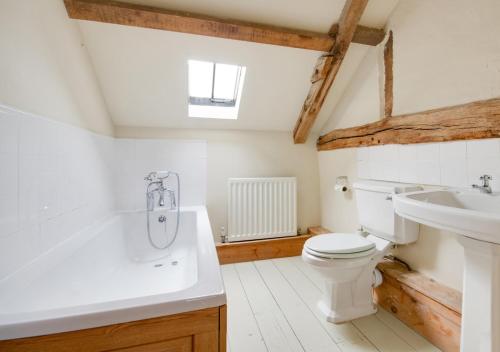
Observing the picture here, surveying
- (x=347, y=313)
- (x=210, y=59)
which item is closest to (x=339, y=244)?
(x=347, y=313)

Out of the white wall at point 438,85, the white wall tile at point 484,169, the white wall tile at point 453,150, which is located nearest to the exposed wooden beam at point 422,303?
the white wall at point 438,85

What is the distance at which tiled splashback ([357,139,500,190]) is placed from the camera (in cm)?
126

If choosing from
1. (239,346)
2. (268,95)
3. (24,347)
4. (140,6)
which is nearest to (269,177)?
(268,95)

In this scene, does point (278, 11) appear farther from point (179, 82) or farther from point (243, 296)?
point (243, 296)

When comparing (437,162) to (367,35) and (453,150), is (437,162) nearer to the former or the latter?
(453,150)

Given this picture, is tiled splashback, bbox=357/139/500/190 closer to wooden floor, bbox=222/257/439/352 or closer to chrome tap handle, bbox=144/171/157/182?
wooden floor, bbox=222/257/439/352

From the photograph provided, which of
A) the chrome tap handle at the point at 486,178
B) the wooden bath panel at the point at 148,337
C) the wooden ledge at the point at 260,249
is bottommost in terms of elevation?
the wooden ledge at the point at 260,249

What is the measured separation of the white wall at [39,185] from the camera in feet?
3.27

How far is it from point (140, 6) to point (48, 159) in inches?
43.2

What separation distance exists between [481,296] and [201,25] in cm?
209

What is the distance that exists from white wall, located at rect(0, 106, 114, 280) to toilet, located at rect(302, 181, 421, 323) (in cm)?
146

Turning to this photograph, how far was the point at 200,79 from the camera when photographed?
8.05 feet

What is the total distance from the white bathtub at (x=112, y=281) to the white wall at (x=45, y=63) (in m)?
0.78

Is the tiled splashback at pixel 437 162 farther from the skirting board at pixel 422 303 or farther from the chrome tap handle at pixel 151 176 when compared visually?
the chrome tap handle at pixel 151 176
